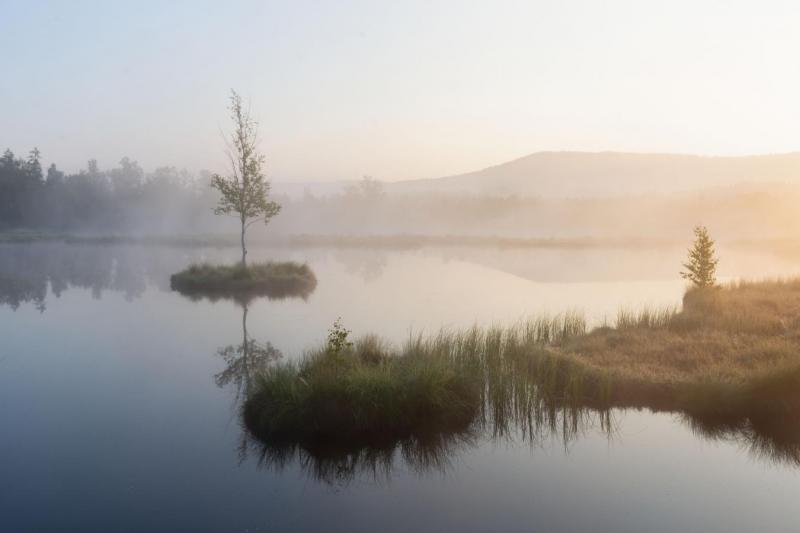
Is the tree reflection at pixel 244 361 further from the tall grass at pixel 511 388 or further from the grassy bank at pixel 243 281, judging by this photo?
the grassy bank at pixel 243 281

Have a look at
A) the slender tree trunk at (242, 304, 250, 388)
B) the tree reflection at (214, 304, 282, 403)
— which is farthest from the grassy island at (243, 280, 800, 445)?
the tree reflection at (214, 304, 282, 403)

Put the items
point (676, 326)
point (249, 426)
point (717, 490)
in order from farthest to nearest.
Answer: point (676, 326) → point (249, 426) → point (717, 490)

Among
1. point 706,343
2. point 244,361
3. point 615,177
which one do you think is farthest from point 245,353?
point 615,177

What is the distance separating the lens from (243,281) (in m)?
24.8

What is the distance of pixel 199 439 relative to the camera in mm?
8508

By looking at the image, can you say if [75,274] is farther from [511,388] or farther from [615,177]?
[615,177]

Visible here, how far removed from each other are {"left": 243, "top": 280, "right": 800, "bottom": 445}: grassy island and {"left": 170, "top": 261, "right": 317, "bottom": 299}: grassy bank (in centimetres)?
1213

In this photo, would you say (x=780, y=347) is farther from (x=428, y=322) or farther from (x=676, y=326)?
(x=428, y=322)

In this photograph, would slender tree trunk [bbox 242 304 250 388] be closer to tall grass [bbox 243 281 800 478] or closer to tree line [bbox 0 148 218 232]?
tall grass [bbox 243 281 800 478]

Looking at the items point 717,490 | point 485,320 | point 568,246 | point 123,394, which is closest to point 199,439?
point 123,394

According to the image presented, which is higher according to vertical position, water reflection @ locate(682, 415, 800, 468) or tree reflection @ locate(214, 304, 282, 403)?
tree reflection @ locate(214, 304, 282, 403)

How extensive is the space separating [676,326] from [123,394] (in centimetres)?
1162

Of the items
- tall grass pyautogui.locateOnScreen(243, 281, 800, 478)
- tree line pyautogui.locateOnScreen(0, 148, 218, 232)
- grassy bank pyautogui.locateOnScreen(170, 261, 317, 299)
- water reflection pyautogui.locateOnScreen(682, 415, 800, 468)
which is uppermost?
tree line pyautogui.locateOnScreen(0, 148, 218, 232)

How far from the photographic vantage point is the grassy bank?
2346cm
